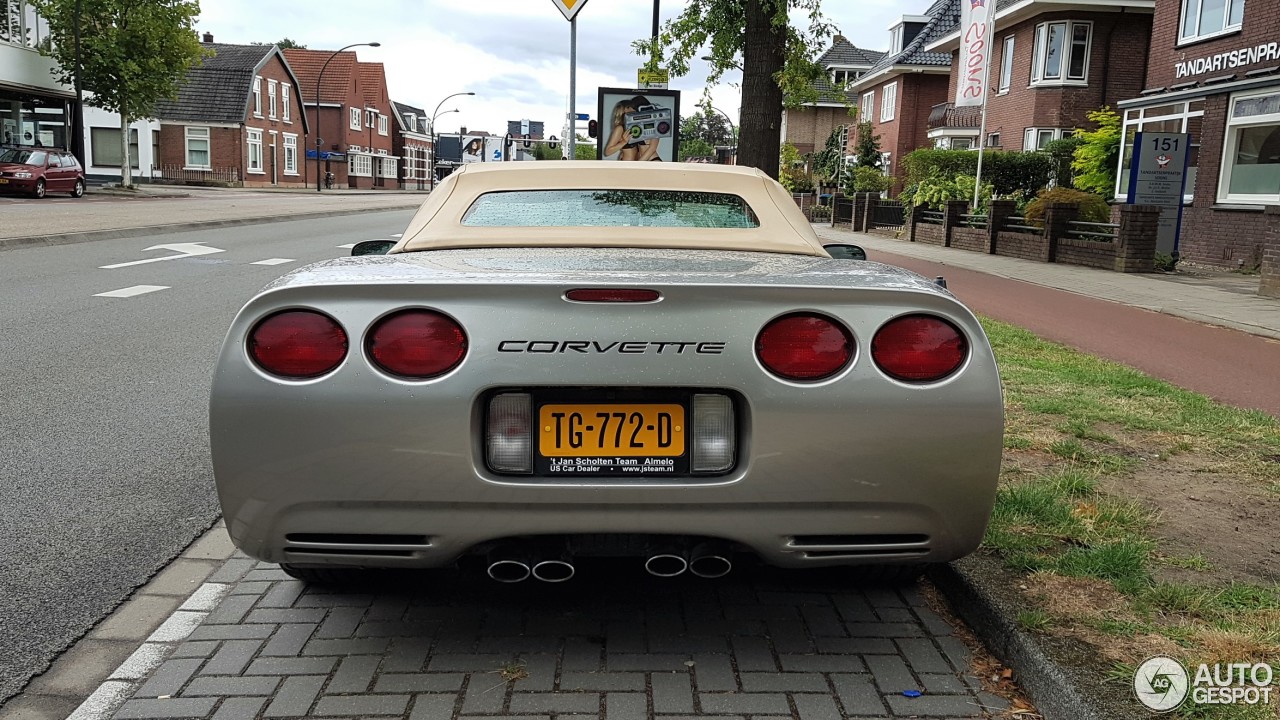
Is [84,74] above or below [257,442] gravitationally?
above

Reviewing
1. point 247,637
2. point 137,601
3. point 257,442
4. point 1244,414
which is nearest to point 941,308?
point 257,442

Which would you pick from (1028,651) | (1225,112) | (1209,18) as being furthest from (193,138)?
(1028,651)

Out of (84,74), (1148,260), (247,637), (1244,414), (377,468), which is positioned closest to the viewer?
(377,468)

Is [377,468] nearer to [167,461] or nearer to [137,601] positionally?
[137,601]

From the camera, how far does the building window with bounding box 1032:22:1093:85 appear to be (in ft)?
109

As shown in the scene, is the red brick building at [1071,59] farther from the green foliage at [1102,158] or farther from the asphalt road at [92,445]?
the asphalt road at [92,445]

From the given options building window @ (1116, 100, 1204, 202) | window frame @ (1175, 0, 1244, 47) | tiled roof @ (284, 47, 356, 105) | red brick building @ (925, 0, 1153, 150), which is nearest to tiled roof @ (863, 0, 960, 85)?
red brick building @ (925, 0, 1153, 150)

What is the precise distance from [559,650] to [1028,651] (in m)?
1.27

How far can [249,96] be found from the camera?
61.6 metres

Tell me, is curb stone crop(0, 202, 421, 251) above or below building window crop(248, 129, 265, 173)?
below

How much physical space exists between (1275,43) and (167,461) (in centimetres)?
2026

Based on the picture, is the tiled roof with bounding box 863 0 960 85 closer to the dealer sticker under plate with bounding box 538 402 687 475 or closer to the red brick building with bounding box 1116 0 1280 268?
the red brick building with bounding box 1116 0 1280 268

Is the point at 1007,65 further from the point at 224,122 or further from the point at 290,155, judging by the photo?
the point at 290,155

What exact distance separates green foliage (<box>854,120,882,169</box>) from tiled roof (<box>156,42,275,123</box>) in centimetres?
3395
